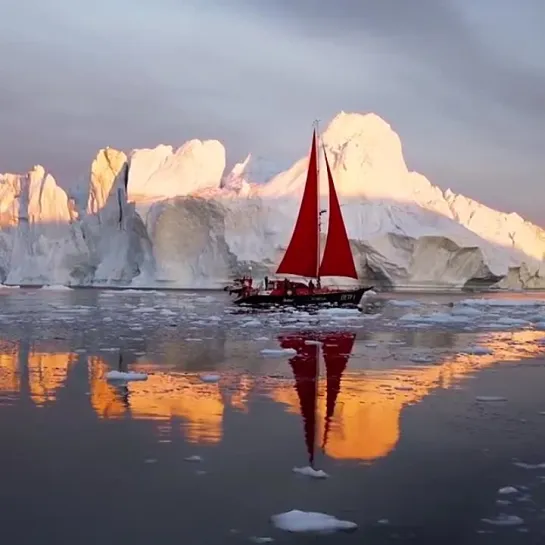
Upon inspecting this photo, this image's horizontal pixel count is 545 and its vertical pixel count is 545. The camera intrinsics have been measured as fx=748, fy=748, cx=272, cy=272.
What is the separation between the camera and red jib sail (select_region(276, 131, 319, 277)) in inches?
877

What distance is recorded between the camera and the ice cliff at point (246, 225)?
35750 mm

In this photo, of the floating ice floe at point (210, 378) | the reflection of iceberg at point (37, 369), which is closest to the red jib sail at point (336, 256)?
the reflection of iceberg at point (37, 369)

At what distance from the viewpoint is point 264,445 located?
4.61 meters

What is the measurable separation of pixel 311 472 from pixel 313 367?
14.2 feet

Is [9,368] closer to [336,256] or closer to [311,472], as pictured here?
[311,472]

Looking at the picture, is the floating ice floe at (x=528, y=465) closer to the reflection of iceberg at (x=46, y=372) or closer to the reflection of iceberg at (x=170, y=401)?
the reflection of iceberg at (x=170, y=401)

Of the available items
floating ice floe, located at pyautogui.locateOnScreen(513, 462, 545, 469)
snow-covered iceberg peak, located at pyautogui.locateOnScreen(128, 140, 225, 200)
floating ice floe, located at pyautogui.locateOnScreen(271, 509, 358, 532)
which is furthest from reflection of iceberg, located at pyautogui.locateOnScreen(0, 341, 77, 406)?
snow-covered iceberg peak, located at pyautogui.locateOnScreen(128, 140, 225, 200)

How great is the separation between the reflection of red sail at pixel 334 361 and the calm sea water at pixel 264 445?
0.03 meters

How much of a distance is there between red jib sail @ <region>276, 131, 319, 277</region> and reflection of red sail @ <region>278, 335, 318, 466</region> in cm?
1012

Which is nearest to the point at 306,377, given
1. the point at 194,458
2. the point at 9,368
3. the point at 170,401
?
the point at 170,401

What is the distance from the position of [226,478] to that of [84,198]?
5034cm

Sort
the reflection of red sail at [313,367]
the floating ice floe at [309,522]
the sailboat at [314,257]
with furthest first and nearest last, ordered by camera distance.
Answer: the sailboat at [314,257], the reflection of red sail at [313,367], the floating ice floe at [309,522]

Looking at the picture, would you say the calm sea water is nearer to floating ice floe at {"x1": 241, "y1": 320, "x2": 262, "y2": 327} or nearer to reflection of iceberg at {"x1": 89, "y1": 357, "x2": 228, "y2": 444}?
reflection of iceberg at {"x1": 89, "y1": 357, "x2": 228, "y2": 444}

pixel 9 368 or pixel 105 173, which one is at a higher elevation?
pixel 105 173
